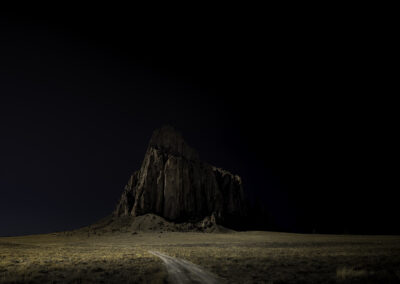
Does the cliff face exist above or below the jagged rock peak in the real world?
below

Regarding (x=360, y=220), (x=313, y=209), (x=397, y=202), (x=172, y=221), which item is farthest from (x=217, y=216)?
(x=397, y=202)

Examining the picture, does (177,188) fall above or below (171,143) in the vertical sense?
below

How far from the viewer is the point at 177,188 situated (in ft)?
383

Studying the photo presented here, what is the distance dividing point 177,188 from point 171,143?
3518 cm

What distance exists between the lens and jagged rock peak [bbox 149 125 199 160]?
139m

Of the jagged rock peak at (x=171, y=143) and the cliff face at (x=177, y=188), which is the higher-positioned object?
the jagged rock peak at (x=171, y=143)

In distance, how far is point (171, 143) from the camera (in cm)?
14138

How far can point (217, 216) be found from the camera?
11038 cm

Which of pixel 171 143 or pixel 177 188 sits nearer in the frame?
pixel 177 188

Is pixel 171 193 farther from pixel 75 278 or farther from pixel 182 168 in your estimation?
pixel 75 278

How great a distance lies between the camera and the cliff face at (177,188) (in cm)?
11125

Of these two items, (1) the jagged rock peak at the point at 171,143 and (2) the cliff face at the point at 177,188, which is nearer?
(2) the cliff face at the point at 177,188

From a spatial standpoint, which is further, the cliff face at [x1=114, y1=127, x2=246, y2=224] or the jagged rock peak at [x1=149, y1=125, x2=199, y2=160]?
the jagged rock peak at [x1=149, y1=125, x2=199, y2=160]

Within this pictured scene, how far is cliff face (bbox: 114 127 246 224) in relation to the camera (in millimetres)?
111250
